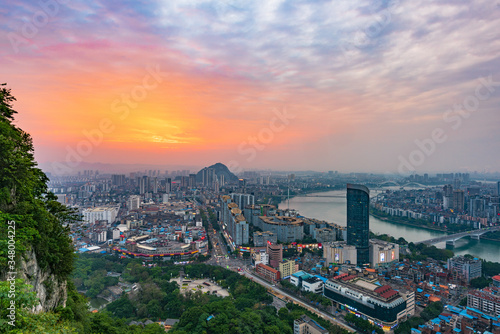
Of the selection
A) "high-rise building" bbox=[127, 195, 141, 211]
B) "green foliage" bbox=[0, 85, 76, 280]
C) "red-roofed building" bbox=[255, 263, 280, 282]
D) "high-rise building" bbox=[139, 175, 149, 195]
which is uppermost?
"green foliage" bbox=[0, 85, 76, 280]

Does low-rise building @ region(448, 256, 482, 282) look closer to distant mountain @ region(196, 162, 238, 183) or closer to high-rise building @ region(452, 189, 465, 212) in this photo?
high-rise building @ region(452, 189, 465, 212)

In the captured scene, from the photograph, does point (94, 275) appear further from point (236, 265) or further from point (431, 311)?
point (431, 311)

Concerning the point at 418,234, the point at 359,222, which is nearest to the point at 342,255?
the point at 359,222

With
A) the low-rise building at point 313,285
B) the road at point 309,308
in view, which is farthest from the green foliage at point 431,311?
the low-rise building at point 313,285

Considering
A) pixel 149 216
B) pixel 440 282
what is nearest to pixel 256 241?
pixel 440 282

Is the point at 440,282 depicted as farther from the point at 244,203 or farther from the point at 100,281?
the point at 244,203

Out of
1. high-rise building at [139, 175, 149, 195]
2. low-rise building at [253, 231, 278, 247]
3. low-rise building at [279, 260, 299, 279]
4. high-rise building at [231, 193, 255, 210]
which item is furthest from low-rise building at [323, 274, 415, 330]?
high-rise building at [139, 175, 149, 195]

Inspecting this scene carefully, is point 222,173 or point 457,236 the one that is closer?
point 457,236

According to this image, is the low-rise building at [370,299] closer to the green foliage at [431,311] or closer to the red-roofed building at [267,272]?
the green foliage at [431,311]
